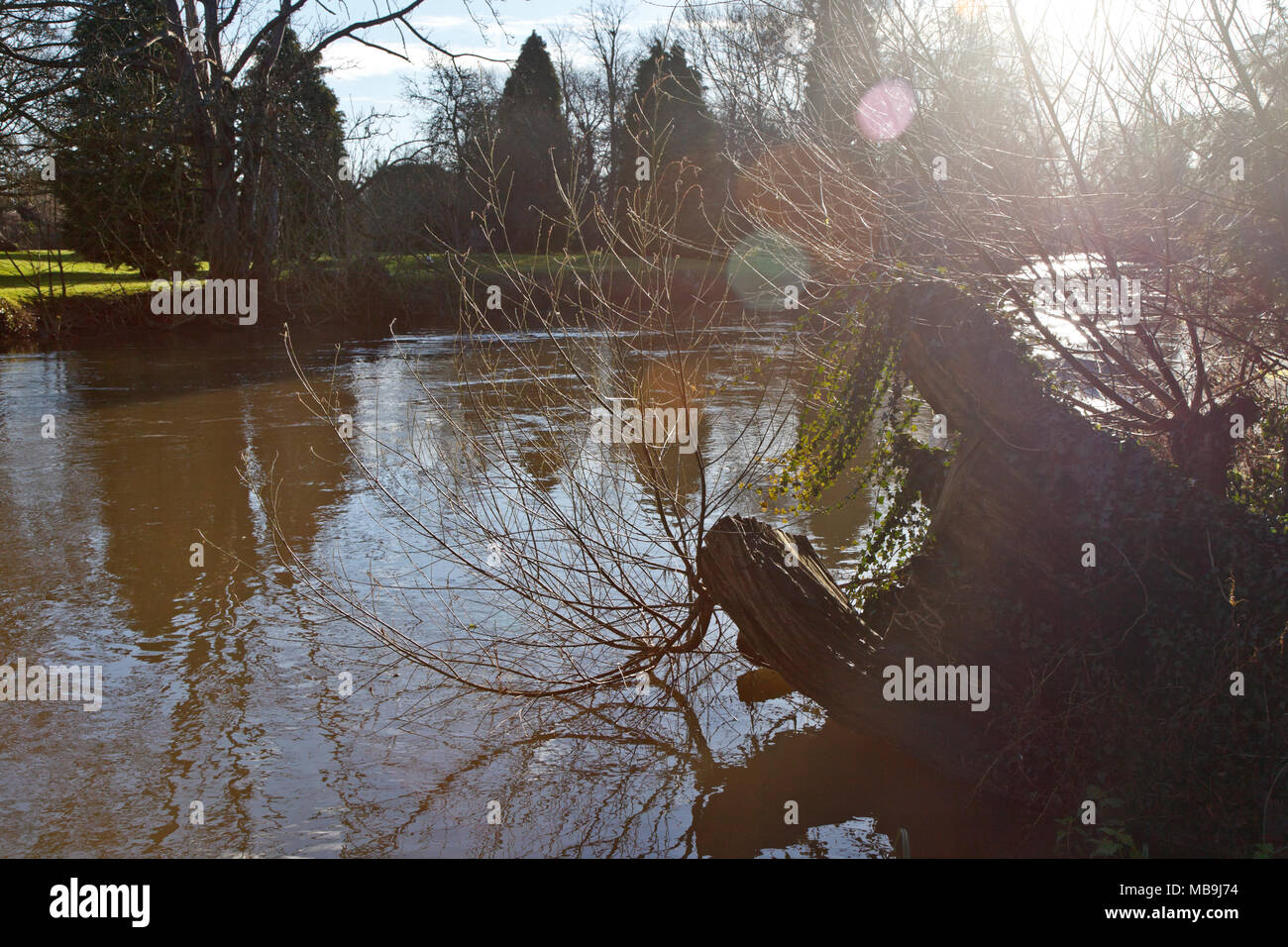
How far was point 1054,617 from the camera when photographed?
5.70 m

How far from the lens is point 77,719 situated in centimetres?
687

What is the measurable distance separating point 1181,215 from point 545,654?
4.73m

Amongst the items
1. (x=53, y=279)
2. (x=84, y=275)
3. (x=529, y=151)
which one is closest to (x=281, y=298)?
(x=53, y=279)

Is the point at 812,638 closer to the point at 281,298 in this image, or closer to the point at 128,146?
the point at 128,146

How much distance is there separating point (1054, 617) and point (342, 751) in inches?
160

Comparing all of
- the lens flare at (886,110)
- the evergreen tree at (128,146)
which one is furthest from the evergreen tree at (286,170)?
the lens flare at (886,110)

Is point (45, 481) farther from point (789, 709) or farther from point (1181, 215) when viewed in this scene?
point (1181, 215)

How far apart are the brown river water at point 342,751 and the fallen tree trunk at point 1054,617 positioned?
0.53 meters

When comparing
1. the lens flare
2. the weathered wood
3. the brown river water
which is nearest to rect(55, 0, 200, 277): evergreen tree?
the brown river water

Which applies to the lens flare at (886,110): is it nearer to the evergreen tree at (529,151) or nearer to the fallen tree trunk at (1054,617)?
the fallen tree trunk at (1054,617)

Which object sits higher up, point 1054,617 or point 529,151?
point 529,151

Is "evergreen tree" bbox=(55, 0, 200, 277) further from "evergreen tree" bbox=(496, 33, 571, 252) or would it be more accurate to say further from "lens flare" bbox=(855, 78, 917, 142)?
"lens flare" bbox=(855, 78, 917, 142)
